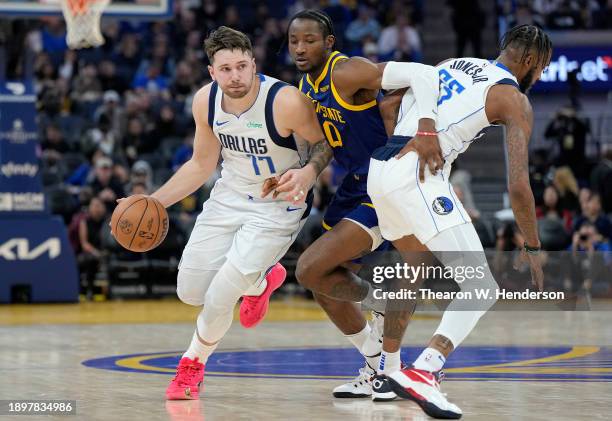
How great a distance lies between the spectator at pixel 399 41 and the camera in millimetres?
20203

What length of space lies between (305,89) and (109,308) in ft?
25.5

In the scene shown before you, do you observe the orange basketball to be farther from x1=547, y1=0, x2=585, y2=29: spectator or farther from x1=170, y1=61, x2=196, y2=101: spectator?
x1=547, y1=0, x2=585, y2=29: spectator

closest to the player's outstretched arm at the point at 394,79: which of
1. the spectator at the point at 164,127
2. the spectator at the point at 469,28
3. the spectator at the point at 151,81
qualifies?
the spectator at the point at 164,127

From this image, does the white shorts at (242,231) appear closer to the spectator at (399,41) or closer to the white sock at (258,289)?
the white sock at (258,289)

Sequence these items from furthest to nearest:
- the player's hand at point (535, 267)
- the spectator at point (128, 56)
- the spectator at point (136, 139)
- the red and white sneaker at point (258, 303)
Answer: the spectator at point (128, 56) < the spectator at point (136, 139) < the red and white sneaker at point (258, 303) < the player's hand at point (535, 267)

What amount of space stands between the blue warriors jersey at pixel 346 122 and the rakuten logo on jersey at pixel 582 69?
13682 mm

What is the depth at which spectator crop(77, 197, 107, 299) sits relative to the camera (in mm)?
15516

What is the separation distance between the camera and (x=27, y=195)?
47.2 ft

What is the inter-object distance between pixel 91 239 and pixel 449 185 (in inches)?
397

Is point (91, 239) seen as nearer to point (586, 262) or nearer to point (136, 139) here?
point (136, 139)

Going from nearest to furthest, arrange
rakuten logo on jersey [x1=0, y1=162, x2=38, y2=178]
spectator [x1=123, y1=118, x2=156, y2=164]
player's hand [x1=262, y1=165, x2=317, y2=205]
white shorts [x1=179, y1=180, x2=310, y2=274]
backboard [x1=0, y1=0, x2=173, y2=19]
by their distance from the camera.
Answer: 1. player's hand [x1=262, y1=165, x2=317, y2=205]
2. white shorts [x1=179, y1=180, x2=310, y2=274]
3. backboard [x1=0, y1=0, x2=173, y2=19]
4. rakuten logo on jersey [x1=0, y1=162, x2=38, y2=178]
5. spectator [x1=123, y1=118, x2=156, y2=164]

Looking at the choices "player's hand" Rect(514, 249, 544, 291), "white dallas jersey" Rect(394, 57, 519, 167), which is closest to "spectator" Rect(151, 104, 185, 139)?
"white dallas jersey" Rect(394, 57, 519, 167)

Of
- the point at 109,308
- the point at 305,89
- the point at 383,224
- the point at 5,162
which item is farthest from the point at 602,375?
the point at 5,162

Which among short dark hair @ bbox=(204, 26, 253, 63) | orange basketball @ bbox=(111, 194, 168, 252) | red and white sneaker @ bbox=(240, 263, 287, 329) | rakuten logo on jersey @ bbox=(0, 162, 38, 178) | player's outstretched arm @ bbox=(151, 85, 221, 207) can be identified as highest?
short dark hair @ bbox=(204, 26, 253, 63)
